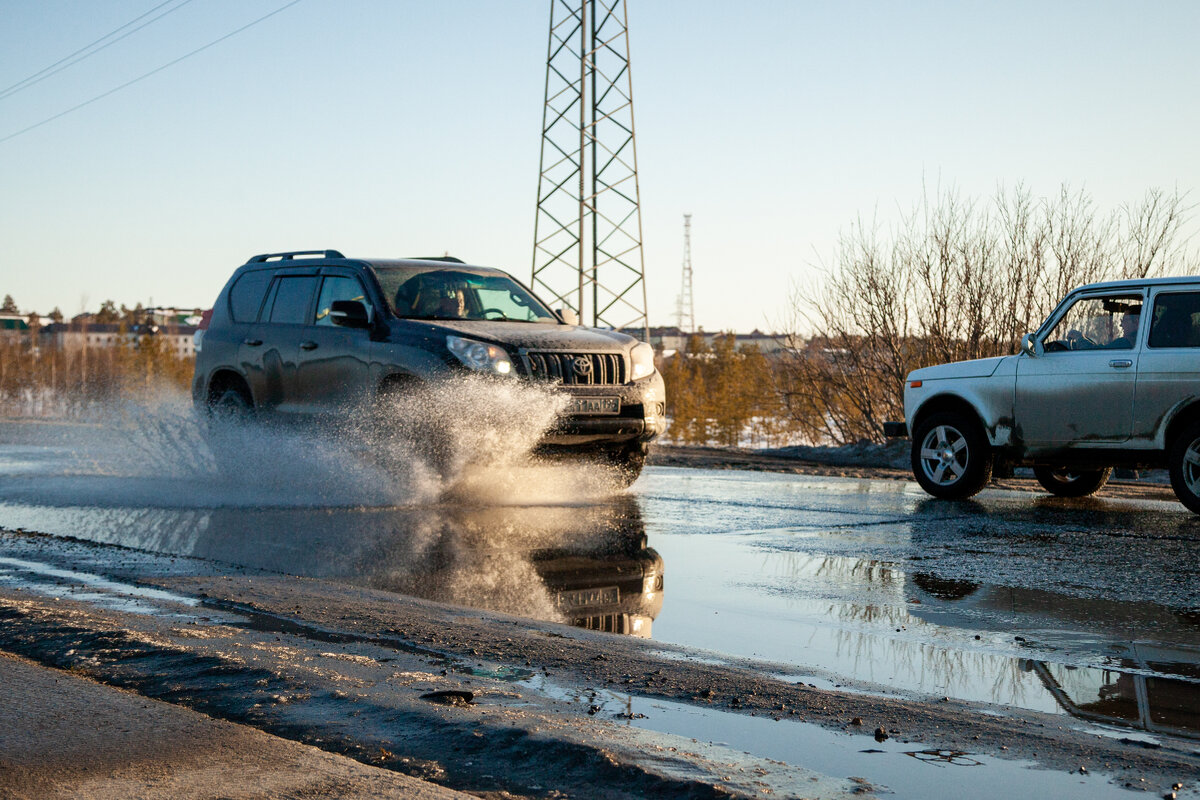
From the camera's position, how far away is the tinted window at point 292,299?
1102 centimetres

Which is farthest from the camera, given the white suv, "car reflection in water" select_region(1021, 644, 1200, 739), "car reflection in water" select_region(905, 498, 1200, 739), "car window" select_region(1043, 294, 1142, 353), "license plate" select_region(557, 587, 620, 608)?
"car window" select_region(1043, 294, 1142, 353)

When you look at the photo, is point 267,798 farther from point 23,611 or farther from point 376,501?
point 376,501

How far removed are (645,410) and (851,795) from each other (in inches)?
278

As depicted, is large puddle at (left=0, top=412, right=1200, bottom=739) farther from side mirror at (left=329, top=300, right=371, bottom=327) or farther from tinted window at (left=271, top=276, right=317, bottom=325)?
tinted window at (left=271, top=276, right=317, bottom=325)

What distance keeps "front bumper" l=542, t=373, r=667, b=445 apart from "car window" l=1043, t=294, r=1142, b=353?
11.0 ft

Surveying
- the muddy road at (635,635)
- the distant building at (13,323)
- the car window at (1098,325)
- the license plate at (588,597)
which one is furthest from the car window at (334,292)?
the distant building at (13,323)

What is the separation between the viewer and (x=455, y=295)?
10.6 m

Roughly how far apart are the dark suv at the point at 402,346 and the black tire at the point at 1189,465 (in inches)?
161

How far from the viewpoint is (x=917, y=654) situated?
4672mm

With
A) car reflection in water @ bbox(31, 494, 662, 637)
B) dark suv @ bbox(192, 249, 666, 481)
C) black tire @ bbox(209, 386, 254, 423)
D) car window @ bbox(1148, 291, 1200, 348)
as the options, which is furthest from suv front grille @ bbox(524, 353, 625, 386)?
car window @ bbox(1148, 291, 1200, 348)

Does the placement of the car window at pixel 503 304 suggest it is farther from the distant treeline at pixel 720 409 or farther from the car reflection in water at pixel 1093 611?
the distant treeline at pixel 720 409

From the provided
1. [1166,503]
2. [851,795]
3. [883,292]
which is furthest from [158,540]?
[883,292]

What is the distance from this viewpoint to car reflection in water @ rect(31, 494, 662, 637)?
5.89 m

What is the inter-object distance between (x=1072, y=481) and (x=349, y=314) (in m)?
7.09
